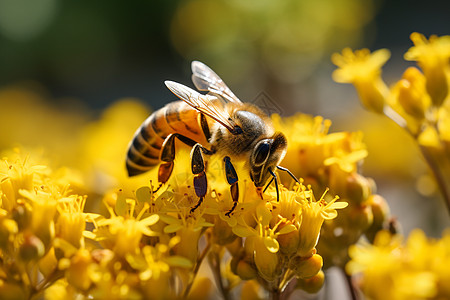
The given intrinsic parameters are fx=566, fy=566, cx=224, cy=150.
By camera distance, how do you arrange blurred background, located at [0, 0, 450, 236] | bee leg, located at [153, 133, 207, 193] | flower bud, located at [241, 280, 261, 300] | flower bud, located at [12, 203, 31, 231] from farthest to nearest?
blurred background, located at [0, 0, 450, 236] → bee leg, located at [153, 133, 207, 193] → flower bud, located at [241, 280, 261, 300] → flower bud, located at [12, 203, 31, 231]

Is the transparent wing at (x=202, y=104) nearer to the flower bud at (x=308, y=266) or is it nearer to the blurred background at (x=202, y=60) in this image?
the blurred background at (x=202, y=60)

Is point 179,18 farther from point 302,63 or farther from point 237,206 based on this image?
point 237,206

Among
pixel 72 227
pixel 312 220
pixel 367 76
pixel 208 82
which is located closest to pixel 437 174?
pixel 367 76

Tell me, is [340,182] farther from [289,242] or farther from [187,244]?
[187,244]

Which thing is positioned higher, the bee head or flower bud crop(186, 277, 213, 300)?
the bee head

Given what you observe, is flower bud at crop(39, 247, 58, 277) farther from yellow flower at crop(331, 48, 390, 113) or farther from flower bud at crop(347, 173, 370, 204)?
yellow flower at crop(331, 48, 390, 113)

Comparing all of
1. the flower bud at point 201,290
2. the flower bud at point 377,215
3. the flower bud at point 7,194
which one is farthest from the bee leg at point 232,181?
the flower bud at point 7,194

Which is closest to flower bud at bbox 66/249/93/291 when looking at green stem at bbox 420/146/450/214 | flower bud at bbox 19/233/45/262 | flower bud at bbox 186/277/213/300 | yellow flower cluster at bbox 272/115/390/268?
flower bud at bbox 19/233/45/262
